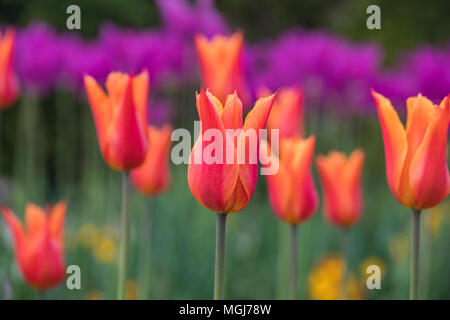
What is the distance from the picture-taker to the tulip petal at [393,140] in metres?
1.12

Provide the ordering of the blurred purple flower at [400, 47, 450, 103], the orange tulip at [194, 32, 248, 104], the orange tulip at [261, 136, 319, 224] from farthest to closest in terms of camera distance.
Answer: the blurred purple flower at [400, 47, 450, 103]
the orange tulip at [194, 32, 248, 104]
the orange tulip at [261, 136, 319, 224]

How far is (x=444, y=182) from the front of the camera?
114cm

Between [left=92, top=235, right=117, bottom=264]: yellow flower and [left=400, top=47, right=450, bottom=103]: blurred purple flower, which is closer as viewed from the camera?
[left=400, top=47, right=450, bottom=103]: blurred purple flower

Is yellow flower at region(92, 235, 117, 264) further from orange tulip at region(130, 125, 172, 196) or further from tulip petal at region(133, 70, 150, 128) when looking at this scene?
tulip petal at region(133, 70, 150, 128)

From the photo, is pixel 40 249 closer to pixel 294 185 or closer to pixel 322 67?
pixel 294 185

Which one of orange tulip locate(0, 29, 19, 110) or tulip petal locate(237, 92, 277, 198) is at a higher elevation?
orange tulip locate(0, 29, 19, 110)

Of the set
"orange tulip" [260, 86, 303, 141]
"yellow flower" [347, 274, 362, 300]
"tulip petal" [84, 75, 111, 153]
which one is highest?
"orange tulip" [260, 86, 303, 141]

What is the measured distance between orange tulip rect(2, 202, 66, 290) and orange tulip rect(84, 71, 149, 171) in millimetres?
255

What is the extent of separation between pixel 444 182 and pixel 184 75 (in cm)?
229

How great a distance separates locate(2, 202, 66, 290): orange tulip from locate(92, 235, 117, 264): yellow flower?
4.19ft

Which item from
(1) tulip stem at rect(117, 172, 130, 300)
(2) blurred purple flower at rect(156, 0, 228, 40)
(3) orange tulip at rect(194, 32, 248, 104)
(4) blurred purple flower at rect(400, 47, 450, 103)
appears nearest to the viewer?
(1) tulip stem at rect(117, 172, 130, 300)

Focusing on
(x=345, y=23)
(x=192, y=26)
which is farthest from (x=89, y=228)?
(x=345, y=23)

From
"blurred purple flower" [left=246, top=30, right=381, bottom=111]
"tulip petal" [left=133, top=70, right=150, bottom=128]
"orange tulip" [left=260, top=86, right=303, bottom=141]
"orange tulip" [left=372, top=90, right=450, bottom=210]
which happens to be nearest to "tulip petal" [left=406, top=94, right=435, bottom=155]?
"orange tulip" [left=372, top=90, right=450, bottom=210]

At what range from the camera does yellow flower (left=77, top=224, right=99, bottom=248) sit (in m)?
3.02
